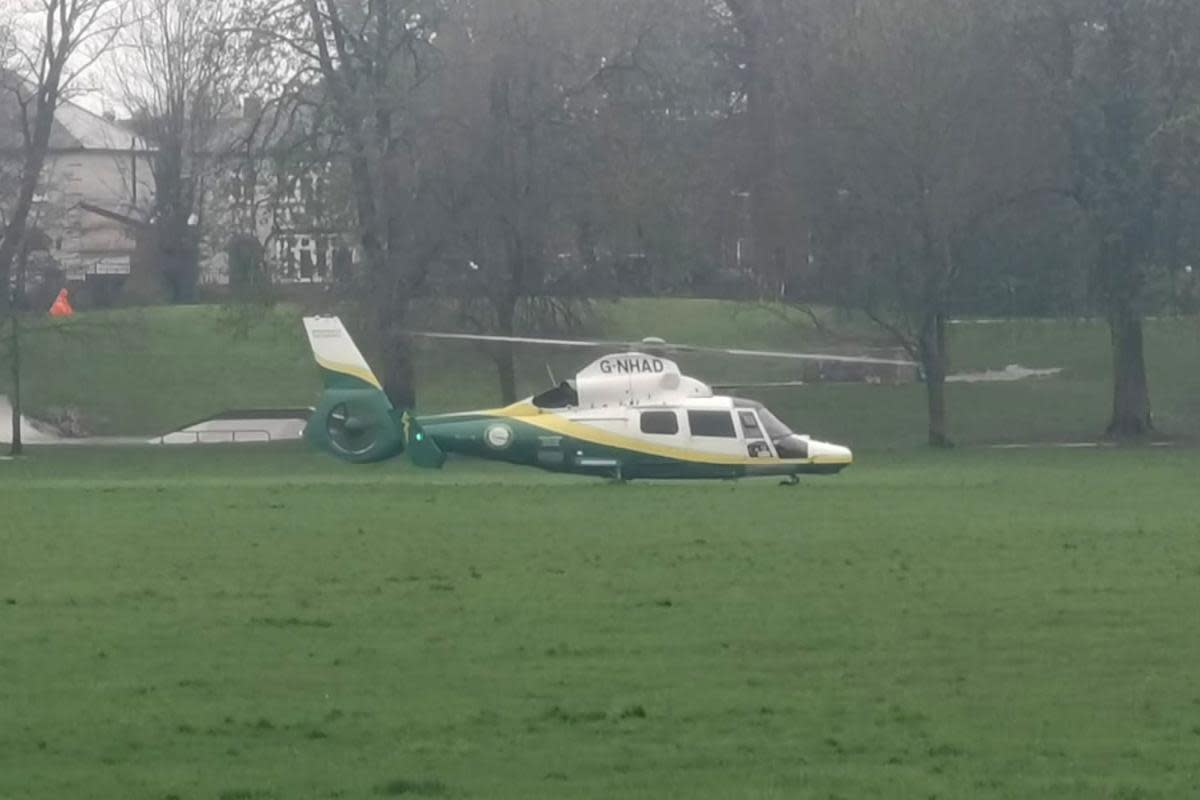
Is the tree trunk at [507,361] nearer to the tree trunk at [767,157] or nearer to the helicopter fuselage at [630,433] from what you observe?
the tree trunk at [767,157]

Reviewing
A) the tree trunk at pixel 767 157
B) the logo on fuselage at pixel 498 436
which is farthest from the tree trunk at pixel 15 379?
the logo on fuselage at pixel 498 436

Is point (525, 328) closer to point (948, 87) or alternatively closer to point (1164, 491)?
point (948, 87)

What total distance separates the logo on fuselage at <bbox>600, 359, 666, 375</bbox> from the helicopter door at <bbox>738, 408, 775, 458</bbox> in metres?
1.52

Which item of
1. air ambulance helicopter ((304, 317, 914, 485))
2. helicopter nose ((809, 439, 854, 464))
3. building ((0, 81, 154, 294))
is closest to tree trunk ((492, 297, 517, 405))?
building ((0, 81, 154, 294))

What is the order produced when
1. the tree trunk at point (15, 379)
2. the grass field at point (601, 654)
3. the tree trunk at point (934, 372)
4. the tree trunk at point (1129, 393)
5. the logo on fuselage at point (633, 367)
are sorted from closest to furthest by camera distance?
the grass field at point (601, 654) < the logo on fuselage at point (633, 367) < the tree trunk at point (934, 372) < the tree trunk at point (15, 379) < the tree trunk at point (1129, 393)

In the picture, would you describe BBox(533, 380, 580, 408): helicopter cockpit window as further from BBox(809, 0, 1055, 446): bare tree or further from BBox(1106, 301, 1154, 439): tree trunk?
Result: BBox(1106, 301, 1154, 439): tree trunk

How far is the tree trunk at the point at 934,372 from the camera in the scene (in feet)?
161

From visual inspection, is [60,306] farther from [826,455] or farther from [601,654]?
[601,654]

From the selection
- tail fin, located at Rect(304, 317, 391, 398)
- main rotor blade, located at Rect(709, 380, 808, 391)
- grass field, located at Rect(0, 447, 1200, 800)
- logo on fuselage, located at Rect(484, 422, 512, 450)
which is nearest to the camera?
grass field, located at Rect(0, 447, 1200, 800)

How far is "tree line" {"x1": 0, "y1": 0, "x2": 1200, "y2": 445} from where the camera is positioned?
47.9 meters

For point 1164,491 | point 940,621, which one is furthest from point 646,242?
point 940,621

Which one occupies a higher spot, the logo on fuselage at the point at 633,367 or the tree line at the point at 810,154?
the tree line at the point at 810,154

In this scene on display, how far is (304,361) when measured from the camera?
63.3m

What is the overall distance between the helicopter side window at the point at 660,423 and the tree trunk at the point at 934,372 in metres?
17.4
